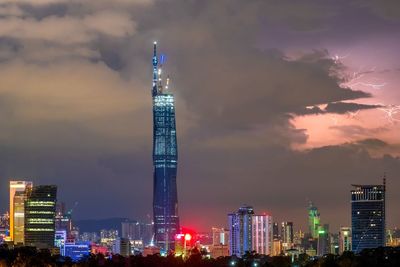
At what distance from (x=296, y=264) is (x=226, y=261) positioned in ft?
36.3

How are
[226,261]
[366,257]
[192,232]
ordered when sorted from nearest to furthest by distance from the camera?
[366,257], [226,261], [192,232]

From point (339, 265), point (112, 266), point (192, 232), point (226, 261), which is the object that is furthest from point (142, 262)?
point (192, 232)

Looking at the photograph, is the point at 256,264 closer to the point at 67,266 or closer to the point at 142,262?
the point at 142,262

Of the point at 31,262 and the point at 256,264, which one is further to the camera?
the point at 256,264

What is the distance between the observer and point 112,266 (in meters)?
102

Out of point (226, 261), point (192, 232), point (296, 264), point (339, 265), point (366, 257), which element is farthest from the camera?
point (192, 232)

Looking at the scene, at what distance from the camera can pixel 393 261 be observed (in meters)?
90.7

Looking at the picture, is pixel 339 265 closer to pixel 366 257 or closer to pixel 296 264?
pixel 366 257

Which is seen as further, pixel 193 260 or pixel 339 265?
pixel 193 260

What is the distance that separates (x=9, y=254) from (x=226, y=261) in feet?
94.4

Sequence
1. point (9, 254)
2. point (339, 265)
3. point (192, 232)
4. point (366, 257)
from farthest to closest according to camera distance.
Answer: point (192, 232) → point (9, 254) → point (366, 257) → point (339, 265)

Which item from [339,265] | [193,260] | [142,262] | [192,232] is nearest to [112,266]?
[142,262]

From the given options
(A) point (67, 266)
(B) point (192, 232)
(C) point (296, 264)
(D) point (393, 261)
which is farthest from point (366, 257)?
(B) point (192, 232)

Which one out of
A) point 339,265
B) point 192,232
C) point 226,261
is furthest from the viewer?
point 192,232
